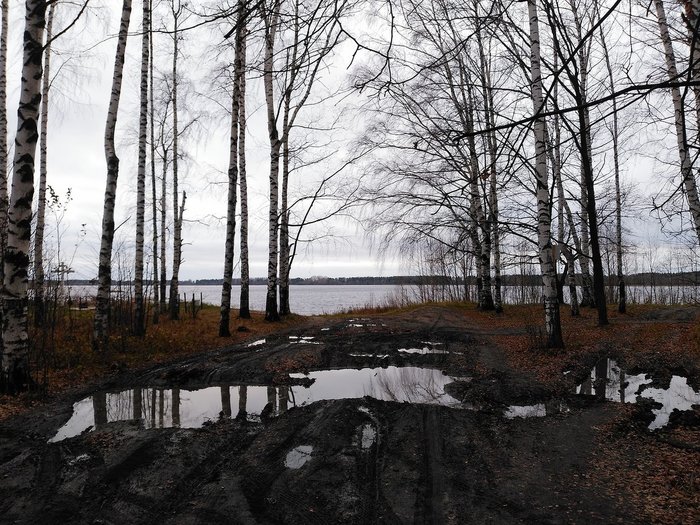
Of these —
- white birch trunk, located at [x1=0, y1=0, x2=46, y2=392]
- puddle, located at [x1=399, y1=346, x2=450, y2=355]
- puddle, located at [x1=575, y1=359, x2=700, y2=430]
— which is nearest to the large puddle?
white birch trunk, located at [x1=0, y1=0, x2=46, y2=392]

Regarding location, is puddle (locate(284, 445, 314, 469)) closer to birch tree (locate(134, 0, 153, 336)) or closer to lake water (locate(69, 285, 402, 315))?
birch tree (locate(134, 0, 153, 336))

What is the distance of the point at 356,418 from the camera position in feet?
15.2

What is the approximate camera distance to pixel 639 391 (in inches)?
224

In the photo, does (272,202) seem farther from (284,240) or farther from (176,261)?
(176,261)

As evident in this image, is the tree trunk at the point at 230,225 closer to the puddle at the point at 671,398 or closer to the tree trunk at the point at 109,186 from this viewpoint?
the tree trunk at the point at 109,186

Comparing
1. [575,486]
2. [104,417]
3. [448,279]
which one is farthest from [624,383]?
[448,279]

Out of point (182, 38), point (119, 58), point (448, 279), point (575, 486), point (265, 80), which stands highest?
point (182, 38)

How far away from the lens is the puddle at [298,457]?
357cm

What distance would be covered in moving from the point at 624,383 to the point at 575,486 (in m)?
3.64

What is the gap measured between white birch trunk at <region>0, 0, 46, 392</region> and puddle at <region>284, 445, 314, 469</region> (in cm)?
427

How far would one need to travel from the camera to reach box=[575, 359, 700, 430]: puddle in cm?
495

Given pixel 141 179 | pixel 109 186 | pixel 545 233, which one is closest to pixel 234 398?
pixel 109 186

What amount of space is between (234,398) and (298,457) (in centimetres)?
231

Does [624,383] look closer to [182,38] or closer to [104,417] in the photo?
[104,417]
